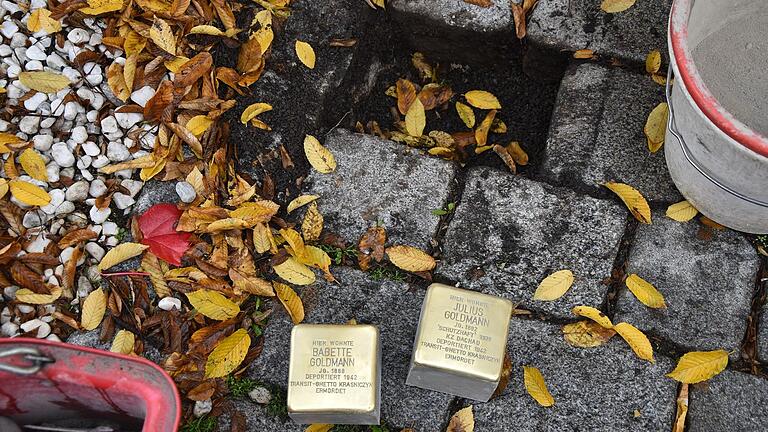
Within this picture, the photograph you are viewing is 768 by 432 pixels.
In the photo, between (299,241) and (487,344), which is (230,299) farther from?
(487,344)

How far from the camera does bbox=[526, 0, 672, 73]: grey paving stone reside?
2215mm

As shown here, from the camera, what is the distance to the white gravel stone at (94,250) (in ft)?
6.69

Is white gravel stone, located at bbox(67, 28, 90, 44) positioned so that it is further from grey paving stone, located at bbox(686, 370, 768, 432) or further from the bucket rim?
grey paving stone, located at bbox(686, 370, 768, 432)

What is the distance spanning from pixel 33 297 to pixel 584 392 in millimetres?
1551

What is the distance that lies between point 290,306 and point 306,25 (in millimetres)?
914

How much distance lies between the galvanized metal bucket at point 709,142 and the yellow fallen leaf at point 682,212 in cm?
5

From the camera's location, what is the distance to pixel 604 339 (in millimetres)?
1984

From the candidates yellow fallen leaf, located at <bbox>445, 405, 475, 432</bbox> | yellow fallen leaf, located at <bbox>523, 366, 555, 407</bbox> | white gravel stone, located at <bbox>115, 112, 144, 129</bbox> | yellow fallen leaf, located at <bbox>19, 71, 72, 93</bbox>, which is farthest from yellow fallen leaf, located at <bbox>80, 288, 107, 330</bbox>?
yellow fallen leaf, located at <bbox>523, 366, 555, 407</bbox>

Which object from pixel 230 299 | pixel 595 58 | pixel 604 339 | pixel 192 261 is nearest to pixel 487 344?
pixel 604 339

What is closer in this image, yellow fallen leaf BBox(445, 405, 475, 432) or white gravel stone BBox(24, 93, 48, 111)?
yellow fallen leaf BBox(445, 405, 475, 432)

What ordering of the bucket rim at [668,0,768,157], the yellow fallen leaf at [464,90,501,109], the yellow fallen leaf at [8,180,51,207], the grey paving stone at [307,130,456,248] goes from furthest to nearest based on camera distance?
the yellow fallen leaf at [464,90,501,109] < the grey paving stone at [307,130,456,248] < the yellow fallen leaf at [8,180,51,207] < the bucket rim at [668,0,768,157]

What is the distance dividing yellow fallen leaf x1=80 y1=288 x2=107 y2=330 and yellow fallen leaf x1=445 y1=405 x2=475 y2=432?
3.35 ft

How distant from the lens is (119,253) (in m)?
2.03

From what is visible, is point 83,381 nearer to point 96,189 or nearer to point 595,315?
point 96,189
